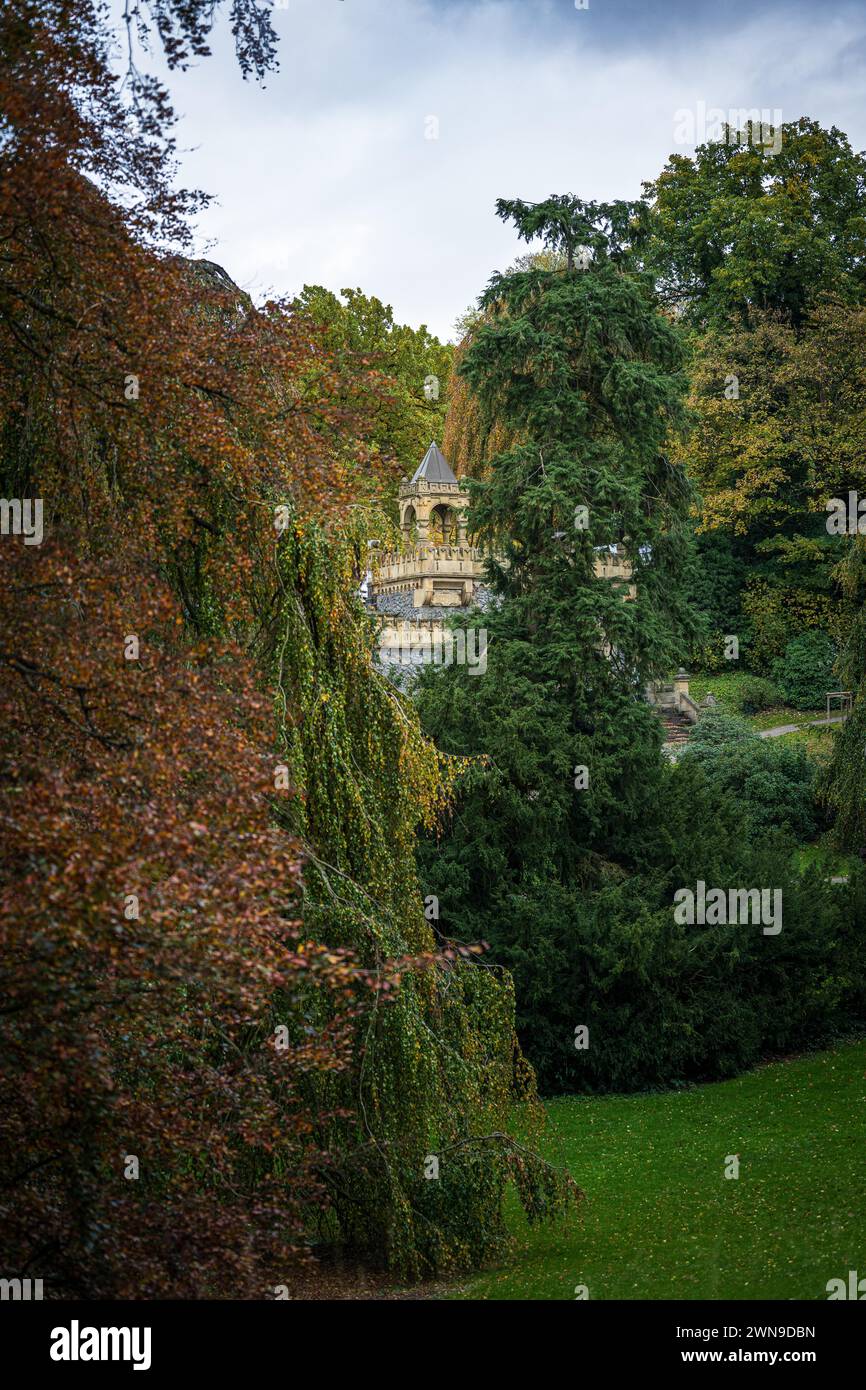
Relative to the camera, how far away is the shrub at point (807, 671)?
3709 centimetres

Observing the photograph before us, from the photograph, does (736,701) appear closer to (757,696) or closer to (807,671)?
(757,696)

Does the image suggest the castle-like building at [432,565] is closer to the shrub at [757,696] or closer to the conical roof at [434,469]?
the conical roof at [434,469]

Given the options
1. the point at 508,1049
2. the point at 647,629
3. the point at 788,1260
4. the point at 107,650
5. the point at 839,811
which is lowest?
the point at 788,1260

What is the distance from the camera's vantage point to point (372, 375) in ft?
29.8

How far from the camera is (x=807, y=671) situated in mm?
37250

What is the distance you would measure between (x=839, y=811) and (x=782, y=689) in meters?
14.0

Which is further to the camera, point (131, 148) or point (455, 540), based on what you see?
point (455, 540)

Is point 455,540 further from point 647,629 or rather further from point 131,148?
point 131,148

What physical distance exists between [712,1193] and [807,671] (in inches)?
978

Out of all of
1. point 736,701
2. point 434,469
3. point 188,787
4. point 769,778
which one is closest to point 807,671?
point 736,701

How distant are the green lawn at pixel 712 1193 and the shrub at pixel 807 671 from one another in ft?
59.5

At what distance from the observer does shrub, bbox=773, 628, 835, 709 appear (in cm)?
3709

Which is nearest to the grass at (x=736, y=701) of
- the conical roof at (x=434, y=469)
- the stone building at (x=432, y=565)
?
the stone building at (x=432, y=565)

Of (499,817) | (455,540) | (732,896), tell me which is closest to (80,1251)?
(499,817)
